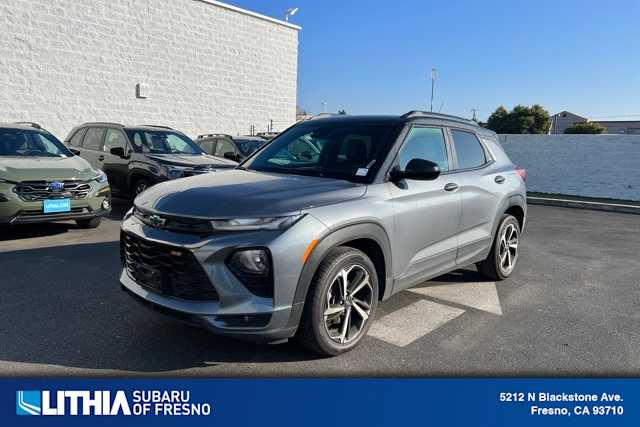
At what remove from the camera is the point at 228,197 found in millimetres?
3271

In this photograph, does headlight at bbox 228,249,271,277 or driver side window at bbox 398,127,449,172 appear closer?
headlight at bbox 228,249,271,277

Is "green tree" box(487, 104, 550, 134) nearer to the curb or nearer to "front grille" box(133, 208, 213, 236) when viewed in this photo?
the curb

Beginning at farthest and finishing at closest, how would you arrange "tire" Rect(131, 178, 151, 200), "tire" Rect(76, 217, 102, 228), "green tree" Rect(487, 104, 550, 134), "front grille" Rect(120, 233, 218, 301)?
1. "green tree" Rect(487, 104, 550, 134)
2. "tire" Rect(131, 178, 151, 200)
3. "tire" Rect(76, 217, 102, 228)
4. "front grille" Rect(120, 233, 218, 301)

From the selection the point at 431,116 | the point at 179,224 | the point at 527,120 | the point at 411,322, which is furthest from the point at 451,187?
the point at 527,120

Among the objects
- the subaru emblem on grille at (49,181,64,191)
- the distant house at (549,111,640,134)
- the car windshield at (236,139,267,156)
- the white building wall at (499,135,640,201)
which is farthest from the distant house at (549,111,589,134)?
the subaru emblem on grille at (49,181,64,191)

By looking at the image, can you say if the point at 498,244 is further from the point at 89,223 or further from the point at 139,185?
the point at 139,185

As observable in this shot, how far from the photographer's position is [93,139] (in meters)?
10.5

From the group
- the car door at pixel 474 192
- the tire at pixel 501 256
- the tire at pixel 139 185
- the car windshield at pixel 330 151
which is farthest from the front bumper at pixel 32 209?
the tire at pixel 501 256

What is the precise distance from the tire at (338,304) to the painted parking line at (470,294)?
1480 millimetres

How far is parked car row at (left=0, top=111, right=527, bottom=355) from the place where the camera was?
3.02 metres

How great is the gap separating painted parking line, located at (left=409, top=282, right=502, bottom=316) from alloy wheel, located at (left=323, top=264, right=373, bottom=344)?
5.02 ft

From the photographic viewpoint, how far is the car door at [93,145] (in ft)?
33.7

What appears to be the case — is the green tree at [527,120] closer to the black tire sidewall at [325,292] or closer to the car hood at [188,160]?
the car hood at [188,160]

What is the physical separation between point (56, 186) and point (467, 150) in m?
5.44
